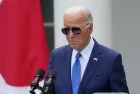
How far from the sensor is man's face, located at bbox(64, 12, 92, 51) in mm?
4055

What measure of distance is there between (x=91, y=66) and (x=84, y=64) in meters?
0.08

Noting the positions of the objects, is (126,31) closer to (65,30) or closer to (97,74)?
(97,74)

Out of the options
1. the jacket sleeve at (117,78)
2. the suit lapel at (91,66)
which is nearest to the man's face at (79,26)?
the suit lapel at (91,66)

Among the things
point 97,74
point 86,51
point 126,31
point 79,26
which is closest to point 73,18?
point 79,26

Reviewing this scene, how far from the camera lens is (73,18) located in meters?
4.09


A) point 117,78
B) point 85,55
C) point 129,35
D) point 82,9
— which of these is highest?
point 82,9

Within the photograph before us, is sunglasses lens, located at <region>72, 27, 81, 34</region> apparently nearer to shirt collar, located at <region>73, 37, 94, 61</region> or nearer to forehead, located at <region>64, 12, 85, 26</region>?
forehead, located at <region>64, 12, 85, 26</region>

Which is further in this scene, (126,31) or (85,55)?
(126,31)

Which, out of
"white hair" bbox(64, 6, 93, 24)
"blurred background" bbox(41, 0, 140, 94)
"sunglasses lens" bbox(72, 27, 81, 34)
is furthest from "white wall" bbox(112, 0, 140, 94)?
"sunglasses lens" bbox(72, 27, 81, 34)

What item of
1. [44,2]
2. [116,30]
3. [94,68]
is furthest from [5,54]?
[94,68]

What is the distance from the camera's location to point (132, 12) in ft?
25.4

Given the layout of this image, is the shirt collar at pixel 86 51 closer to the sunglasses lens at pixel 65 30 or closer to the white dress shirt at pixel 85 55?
the white dress shirt at pixel 85 55

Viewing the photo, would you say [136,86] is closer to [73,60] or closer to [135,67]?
[135,67]

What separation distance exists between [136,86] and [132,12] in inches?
43.2
